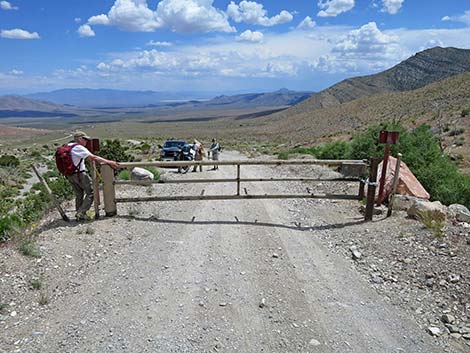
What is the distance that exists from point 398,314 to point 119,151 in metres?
20.7

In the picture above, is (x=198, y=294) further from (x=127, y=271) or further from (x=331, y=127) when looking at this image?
(x=331, y=127)

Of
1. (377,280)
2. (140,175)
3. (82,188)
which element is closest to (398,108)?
(140,175)

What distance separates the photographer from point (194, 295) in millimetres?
5555

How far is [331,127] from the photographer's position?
63.6m

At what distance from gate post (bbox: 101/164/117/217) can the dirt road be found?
13.1 inches

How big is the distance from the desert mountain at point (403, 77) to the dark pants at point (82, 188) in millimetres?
111009

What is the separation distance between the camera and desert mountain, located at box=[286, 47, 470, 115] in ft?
358

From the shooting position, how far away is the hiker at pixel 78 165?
7840 mm

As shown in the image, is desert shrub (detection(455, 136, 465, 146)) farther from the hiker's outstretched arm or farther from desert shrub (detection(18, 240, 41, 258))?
desert shrub (detection(18, 240, 41, 258))

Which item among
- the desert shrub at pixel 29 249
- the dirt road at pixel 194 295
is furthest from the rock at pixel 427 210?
the desert shrub at pixel 29 249

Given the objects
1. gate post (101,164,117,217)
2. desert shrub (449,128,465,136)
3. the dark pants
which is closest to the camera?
the dark pants

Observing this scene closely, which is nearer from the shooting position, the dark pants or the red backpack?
the red backpack

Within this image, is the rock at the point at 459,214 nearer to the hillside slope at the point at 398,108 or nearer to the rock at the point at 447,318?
the rock at the point at 447,318

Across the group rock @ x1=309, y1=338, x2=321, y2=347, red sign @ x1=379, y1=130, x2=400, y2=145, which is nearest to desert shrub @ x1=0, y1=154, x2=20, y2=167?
red sign @ x1=379, y1=130, x2=400, y2=145
